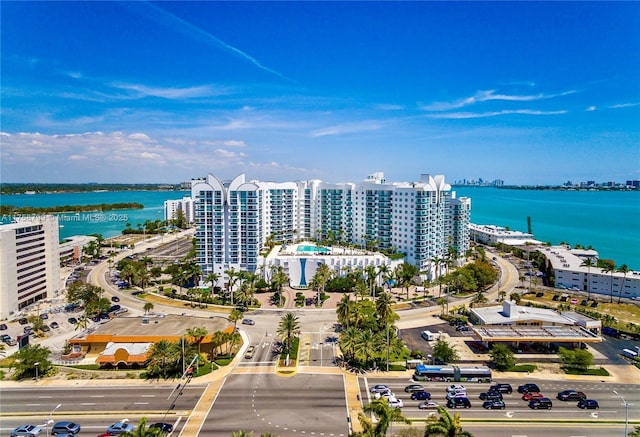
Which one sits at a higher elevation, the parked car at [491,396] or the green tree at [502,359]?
the green tree at [502,359]

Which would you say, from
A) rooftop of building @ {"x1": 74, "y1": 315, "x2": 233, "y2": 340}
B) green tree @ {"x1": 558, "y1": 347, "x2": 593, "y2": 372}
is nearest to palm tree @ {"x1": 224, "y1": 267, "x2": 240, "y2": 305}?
rooftop of building @ {"x1": 74, "y1": 315, "x2": 233, "y2": 340}

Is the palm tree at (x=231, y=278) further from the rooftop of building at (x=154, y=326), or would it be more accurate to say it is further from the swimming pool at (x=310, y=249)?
the swimming pool at (x=310, y=249)

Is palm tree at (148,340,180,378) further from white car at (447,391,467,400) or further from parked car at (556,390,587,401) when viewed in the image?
parked car at (556,390,587,401)

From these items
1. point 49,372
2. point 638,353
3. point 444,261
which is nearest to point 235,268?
point 49,372

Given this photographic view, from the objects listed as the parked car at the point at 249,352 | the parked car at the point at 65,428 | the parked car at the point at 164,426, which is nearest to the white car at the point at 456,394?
the parked car at the point at 249,352

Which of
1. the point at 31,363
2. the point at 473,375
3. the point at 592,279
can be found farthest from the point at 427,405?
the point at 592,279

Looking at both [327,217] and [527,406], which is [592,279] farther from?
[327,217]
